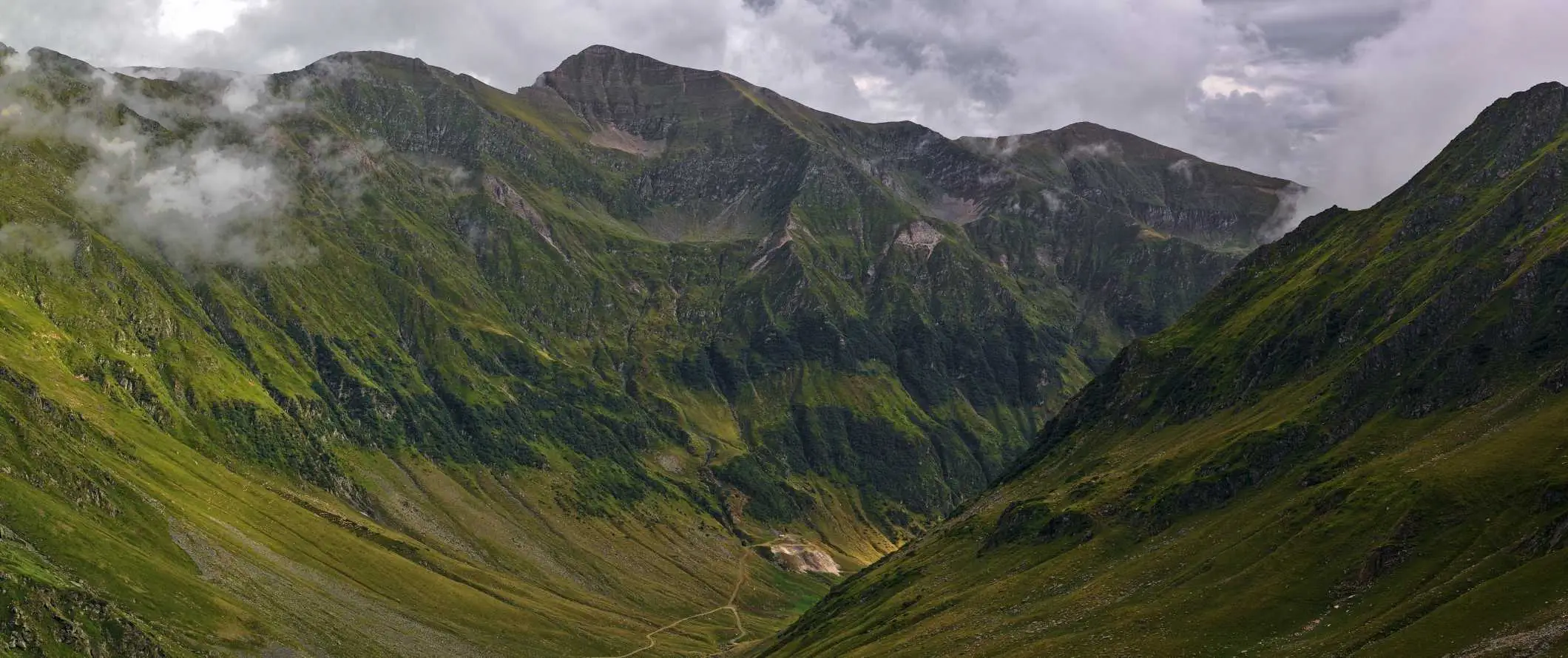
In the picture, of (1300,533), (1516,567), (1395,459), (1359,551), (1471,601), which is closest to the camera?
(1471,601)

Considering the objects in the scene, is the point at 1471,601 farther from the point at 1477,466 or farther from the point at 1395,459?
the point at 1395,459

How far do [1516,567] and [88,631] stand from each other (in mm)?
217584

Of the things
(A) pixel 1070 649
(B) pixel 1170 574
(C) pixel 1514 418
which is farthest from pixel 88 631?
(C) pixel 1514 418

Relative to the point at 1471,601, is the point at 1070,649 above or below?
below

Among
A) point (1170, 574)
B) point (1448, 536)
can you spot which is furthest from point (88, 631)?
point (1448, 536)

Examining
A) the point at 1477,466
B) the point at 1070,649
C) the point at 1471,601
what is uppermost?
the point at 1477,466

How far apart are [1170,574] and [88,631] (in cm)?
18601

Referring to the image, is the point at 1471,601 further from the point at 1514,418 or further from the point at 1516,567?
the point at 1514,418

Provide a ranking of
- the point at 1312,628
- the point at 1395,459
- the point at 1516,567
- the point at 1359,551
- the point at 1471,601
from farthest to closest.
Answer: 1. the point at 1395,459
2. the point at 1359,551
3. the point at 1312,628
4. the point at 1516,567
5. the point at 1471,601

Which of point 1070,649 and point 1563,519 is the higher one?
point 1563,519

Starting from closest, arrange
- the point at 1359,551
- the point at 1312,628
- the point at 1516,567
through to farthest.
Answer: the point at 1516,567, the point at 1312,628, the point at 1359,551

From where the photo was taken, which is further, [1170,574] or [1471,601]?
[1170,574]

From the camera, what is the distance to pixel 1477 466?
6481 inches

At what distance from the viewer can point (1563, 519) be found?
136 meters
